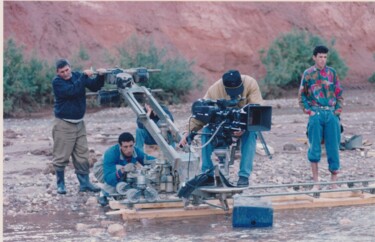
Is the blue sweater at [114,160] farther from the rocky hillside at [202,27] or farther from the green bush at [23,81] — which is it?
the rocky hillside at [202,27]

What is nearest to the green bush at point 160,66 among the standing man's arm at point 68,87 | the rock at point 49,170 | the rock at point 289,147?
the rock at point 289,147

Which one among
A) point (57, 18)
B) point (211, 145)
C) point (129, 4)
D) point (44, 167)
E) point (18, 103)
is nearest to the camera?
point (211, 145)

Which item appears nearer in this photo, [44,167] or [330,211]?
[330,211]

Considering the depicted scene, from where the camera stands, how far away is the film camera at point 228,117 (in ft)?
26.0

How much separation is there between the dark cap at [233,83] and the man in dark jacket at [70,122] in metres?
1.51

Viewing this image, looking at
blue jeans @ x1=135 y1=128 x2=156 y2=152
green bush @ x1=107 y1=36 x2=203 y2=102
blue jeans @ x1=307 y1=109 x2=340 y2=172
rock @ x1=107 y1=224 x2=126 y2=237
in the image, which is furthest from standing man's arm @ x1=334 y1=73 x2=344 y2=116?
green bush @ x1=107 y1=36 x2=203 y2=102

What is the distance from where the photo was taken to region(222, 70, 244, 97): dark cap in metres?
8.45

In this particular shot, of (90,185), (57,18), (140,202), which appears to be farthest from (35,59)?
(140,202)

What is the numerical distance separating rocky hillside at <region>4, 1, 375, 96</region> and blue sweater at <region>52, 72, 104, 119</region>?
17.5 m

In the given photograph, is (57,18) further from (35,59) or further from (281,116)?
(281,116)

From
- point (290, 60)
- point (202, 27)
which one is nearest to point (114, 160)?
point (290, 60)

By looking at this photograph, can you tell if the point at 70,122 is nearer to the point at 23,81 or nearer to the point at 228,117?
the point at 228,117

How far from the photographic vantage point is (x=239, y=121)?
7.96m

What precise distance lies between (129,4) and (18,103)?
910 cm
